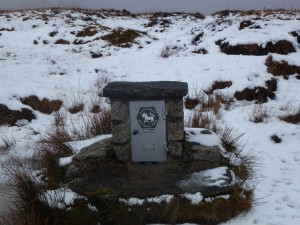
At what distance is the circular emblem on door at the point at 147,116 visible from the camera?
3641 millimetres

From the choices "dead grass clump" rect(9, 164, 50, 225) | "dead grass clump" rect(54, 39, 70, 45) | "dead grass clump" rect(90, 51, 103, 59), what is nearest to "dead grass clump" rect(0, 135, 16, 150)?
"dead grass clump" rect(9, 164, 50, 225)

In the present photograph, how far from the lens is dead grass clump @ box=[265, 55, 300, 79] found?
7.75 metres

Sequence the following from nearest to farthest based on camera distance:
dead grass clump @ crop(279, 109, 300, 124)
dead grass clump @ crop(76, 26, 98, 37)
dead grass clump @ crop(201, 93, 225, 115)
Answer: dead grass clump @ crop(279, 109, 300, 124) < dead grass clump @ crop(201, 93, 225, 115) < dead grass clump @ crop(76, 26, 98, 37)

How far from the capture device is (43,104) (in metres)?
7.12

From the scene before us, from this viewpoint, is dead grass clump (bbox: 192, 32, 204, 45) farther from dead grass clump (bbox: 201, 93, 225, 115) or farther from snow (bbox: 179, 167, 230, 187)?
snow (bbox: 179, 167, 230, 187)

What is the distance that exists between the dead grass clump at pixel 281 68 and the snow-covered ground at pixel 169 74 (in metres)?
0.14

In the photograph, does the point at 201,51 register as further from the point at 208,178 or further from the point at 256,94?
the point at 208,178

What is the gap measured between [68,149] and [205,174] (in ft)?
5.39

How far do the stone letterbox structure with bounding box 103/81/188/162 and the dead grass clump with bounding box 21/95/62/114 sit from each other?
3537 mm

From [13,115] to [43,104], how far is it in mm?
798

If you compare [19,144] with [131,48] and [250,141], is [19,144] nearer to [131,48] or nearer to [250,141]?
[250,141]

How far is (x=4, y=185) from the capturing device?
13.6ft

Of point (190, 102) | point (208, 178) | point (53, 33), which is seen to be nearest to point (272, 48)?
point (190, 102)

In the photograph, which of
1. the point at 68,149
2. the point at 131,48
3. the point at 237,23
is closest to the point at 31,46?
the point at 131,48
